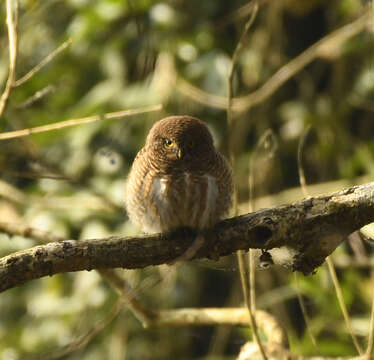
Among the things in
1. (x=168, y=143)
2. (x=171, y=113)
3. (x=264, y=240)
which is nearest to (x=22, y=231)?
(x=168, y=143)

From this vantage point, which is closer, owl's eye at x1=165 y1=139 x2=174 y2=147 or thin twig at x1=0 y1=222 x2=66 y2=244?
owl's eye at x1=165 y1=139 x2=174 y2=147

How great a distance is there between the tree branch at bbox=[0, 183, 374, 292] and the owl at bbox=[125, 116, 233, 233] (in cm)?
43

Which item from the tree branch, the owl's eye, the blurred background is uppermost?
the blurred background

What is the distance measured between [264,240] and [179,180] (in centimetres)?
73

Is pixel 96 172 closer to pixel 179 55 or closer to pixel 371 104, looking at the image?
pixel 179 55

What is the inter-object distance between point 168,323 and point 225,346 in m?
1.86

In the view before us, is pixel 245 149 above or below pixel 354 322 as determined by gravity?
above

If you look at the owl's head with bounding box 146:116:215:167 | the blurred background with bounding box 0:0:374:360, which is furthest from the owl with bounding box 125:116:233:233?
the blurred background with bounding box 0:0:374:360

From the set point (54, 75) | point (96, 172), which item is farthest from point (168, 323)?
point (54, 75)

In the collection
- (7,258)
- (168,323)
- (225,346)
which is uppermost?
(225,346)

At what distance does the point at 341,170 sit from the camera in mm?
5062

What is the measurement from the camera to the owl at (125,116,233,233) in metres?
2.91

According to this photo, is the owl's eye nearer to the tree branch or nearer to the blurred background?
the tree branch

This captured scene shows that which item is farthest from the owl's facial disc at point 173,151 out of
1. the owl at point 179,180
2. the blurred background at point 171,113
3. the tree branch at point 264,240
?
the blurred background at point 171,113
